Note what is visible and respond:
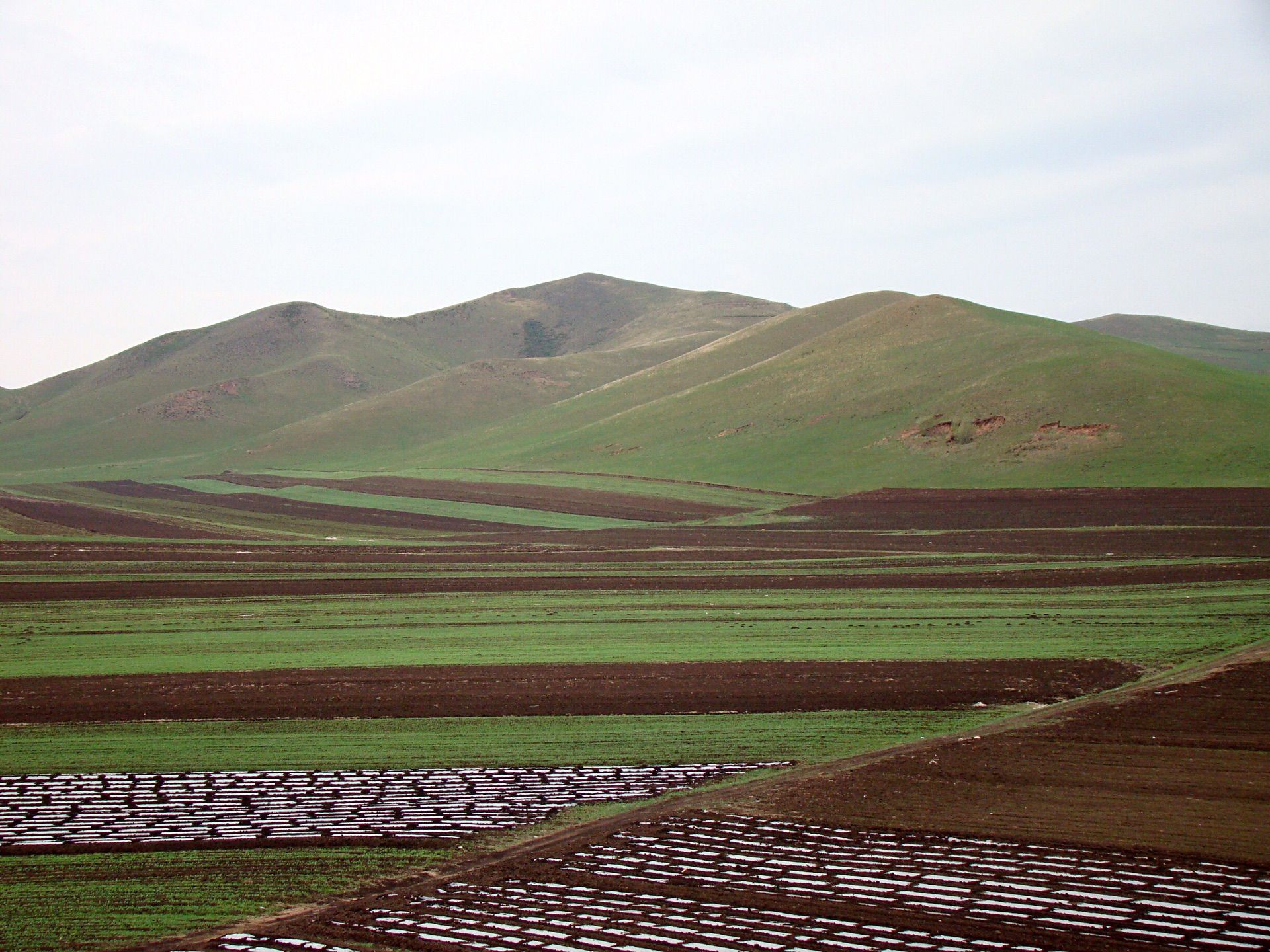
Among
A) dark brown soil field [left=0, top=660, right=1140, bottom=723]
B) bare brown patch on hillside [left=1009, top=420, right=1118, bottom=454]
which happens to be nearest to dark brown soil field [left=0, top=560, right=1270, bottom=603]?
dark brown soil field [left=0, top=660, right=1140, bottom=723]

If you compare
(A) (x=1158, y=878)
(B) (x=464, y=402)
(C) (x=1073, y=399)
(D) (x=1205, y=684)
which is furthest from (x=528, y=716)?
(B) (x=464, y=402)

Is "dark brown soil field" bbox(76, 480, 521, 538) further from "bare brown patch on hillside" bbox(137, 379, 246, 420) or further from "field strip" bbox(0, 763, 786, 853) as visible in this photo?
"bare brown patch on hillside" bbox(137, 379, 246, 420)

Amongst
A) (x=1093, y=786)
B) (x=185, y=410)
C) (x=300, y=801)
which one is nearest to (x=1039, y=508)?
(x=1093, y=786)

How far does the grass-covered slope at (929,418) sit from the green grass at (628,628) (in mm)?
38916

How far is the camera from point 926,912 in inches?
556

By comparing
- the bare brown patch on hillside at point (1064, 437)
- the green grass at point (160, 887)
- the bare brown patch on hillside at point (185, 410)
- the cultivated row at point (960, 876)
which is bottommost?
the cultivated row at point (960, 876)

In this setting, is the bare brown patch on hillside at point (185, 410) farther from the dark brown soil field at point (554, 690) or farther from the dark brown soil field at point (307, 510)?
the dark brown soil field at point (554, 690)

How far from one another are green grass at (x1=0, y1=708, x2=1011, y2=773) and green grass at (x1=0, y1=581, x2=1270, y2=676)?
18.4 ft

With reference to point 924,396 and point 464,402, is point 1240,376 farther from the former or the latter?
point 464,402

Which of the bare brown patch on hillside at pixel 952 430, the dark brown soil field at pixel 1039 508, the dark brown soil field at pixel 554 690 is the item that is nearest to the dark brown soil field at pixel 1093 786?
the dark brown soil field at pixel 554 690

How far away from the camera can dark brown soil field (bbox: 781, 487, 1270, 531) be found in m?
60.3

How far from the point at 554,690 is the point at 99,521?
197 feet

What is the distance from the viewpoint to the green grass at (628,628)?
30.8 metres

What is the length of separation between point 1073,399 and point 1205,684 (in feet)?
222
